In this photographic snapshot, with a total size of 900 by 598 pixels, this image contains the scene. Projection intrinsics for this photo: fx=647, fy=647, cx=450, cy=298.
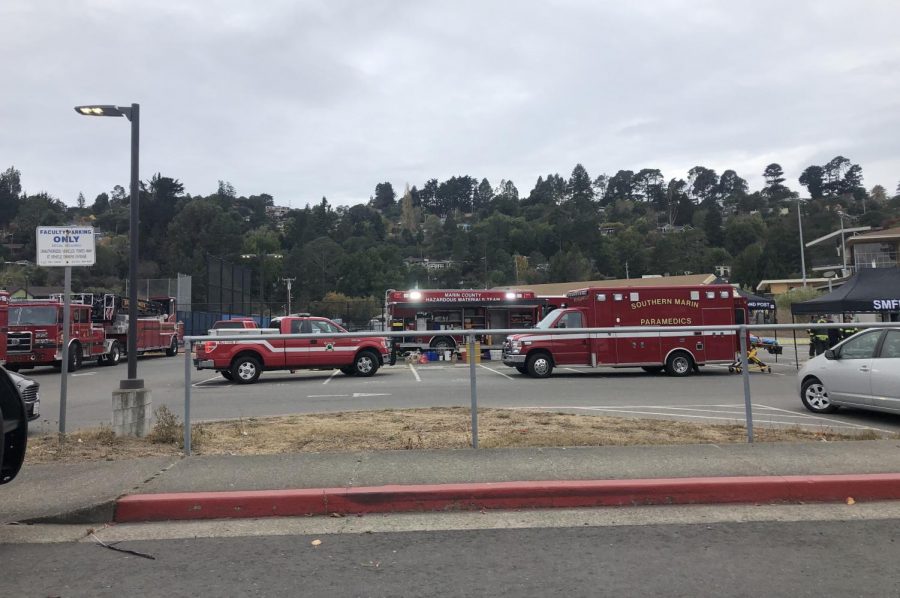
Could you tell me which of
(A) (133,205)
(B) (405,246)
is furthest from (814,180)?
(A) (133,205)

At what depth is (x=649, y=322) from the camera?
20.0m

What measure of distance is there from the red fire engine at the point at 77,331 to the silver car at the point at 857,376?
2223 centimetres

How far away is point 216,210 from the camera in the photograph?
110 meters

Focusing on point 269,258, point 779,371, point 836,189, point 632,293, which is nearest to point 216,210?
point 269,258

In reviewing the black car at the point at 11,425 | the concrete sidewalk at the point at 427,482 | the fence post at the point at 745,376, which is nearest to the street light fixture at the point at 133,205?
the concrete sidewalk at the point at 427,482

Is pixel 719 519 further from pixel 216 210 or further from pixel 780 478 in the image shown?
pixel 216 210

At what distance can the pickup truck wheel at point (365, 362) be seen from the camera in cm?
1775

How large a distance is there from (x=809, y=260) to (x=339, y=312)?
82325 millimetres

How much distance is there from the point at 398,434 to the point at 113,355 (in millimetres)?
23901

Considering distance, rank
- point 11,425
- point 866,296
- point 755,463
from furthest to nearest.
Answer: point 866,296 < point 755,463 < point 11,425

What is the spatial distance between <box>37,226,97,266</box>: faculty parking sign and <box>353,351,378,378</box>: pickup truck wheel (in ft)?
31.5

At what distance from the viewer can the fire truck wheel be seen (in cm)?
2416

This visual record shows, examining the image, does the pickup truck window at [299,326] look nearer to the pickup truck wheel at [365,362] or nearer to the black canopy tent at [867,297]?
the pickup truck wheel at [365,362]

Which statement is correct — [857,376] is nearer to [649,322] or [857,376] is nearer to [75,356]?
[649,322]
